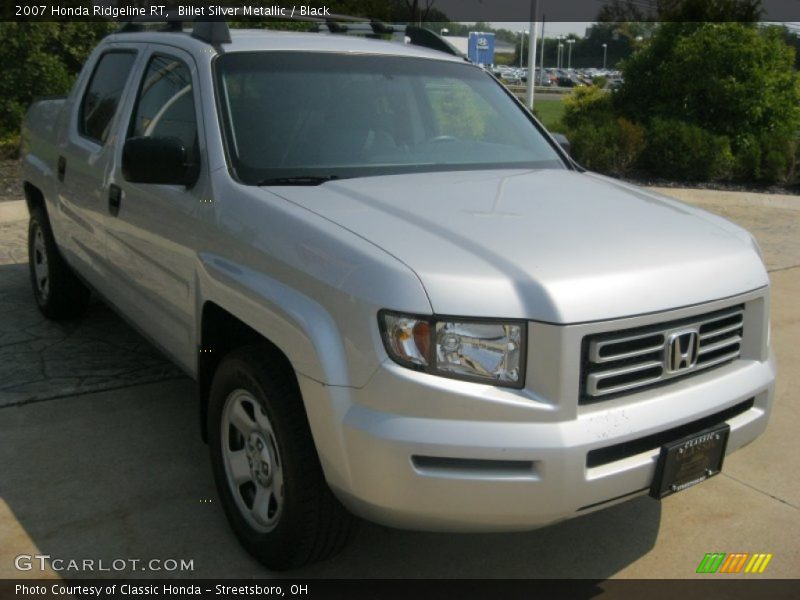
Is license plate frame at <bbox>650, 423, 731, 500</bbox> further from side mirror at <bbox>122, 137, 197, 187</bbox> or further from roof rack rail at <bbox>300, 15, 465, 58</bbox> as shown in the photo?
roof rack rail at <bbox>300, 15, 465, 58</bbox>

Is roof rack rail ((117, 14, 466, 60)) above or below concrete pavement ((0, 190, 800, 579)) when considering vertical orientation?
above

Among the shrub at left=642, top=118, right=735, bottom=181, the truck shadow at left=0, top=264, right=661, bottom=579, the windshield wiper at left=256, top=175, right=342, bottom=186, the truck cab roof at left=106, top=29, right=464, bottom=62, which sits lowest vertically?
the truck shadow at left=0, top=264, right=661, bottom=579

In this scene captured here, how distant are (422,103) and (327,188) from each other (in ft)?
3.56

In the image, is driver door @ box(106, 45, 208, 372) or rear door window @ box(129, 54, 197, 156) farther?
rear door window @ box(129, 54, 197, 156)

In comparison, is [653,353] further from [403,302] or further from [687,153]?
[687,153]

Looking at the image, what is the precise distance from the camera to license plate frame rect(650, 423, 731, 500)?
280 cm

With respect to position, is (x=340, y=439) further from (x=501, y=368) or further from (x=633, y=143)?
(x=633, y=143)

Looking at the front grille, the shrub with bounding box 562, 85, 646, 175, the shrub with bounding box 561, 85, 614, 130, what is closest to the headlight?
the front grille

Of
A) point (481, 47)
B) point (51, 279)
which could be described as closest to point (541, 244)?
point (51, 279)

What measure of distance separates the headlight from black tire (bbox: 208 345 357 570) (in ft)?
1.61

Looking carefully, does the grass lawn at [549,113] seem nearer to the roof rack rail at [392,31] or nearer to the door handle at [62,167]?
the roof rack rail at [392,31]

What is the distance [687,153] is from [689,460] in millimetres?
10884

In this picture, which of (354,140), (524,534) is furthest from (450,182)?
(524,534)

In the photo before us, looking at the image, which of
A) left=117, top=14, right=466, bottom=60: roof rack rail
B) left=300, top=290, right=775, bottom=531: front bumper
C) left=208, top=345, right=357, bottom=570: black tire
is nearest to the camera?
left=300, top=290, right=775, bottom=531: front bumper
